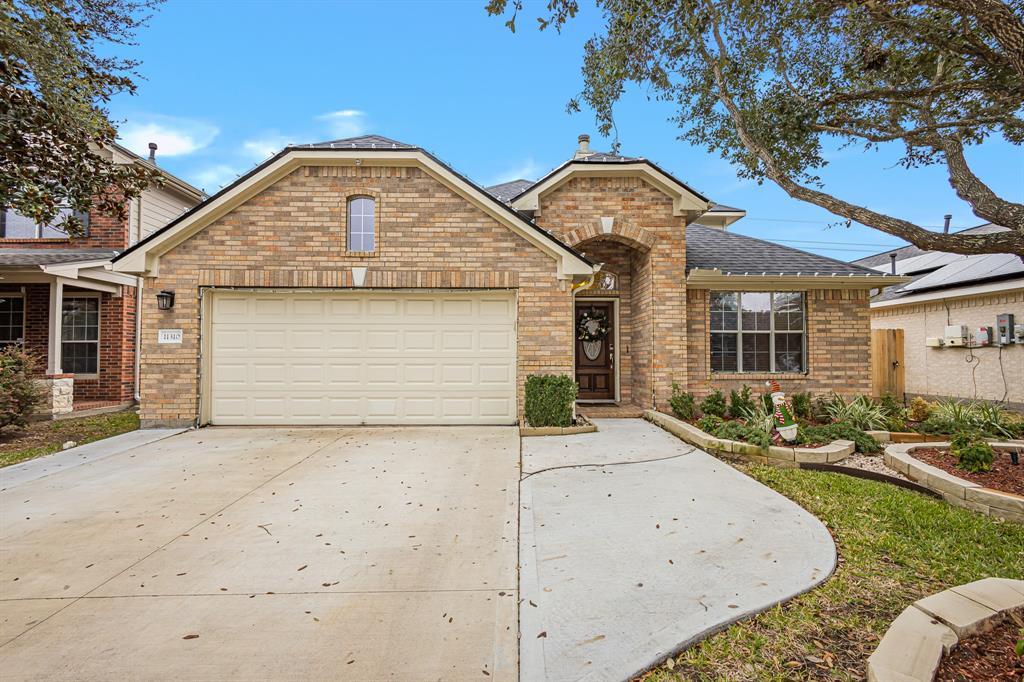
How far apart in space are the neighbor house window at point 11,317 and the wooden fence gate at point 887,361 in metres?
21.4

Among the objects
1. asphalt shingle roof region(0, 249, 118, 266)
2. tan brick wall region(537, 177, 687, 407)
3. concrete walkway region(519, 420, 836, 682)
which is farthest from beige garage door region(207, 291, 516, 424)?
asphalt shingle roof region(0, 249, 118, 266)

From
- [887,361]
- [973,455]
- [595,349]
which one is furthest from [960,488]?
[887,361]

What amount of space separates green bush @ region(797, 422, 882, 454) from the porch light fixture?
34.4 ft

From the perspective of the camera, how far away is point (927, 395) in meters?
14.0

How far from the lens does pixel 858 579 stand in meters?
3.35

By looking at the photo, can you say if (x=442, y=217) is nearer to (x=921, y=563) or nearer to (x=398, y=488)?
(x=398, y=488)

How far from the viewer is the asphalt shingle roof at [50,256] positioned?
1154cm

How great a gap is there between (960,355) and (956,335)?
2.03ft

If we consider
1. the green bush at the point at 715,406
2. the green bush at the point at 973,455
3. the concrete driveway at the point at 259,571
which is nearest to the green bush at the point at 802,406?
the green bush at the point at 715,406

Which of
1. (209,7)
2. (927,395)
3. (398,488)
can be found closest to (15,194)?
(209,7)

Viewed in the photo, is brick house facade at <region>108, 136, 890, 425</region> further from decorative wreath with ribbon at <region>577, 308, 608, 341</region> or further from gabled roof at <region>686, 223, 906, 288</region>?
gabled roof at <region>686, 223, 906, 288</region>

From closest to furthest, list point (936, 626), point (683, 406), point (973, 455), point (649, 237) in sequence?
point (936, 626) → point (973, 455) → point (683, 406) → point (649, 237)

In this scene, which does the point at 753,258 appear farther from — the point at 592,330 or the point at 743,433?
the point at 743,433

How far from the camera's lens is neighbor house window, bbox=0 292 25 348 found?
12.5 m
